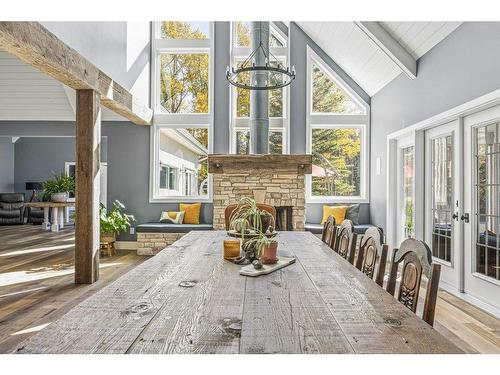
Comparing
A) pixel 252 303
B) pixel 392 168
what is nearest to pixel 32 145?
pixel 392 168

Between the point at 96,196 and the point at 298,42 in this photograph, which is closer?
the point at 96,196

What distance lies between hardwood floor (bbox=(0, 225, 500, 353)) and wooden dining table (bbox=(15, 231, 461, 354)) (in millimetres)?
1505

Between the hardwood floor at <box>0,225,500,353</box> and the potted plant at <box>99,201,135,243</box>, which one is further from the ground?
the potted plant at <box>99,201,135,243</box>

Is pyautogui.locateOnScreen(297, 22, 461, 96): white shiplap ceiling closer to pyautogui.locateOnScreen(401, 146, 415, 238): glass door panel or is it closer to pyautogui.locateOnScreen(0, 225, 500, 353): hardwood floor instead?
pyautogui.locateOnScreen(401, 146, 415, 238): glass door panel

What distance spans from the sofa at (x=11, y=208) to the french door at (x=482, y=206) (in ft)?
36.2

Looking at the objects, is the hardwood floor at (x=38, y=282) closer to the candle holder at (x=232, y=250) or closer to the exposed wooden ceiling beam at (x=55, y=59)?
the candle holder at (x=232, y=250)

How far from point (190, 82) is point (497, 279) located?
573cm

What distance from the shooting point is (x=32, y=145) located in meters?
12.1

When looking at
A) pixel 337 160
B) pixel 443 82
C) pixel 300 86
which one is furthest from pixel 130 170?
pixel 443 82

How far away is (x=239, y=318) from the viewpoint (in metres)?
1.30

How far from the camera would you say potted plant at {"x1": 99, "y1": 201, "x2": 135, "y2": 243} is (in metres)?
6.40

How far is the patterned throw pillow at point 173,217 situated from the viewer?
7023 millimetres

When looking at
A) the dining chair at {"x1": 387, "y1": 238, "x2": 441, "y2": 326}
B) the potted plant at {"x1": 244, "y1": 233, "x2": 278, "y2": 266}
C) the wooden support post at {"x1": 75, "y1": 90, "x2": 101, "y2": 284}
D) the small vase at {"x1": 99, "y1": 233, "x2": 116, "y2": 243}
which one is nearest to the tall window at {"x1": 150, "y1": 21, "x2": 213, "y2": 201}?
the small vase at {"x1": 99, "y1": 233, "x2": 116, "y2": 243}
